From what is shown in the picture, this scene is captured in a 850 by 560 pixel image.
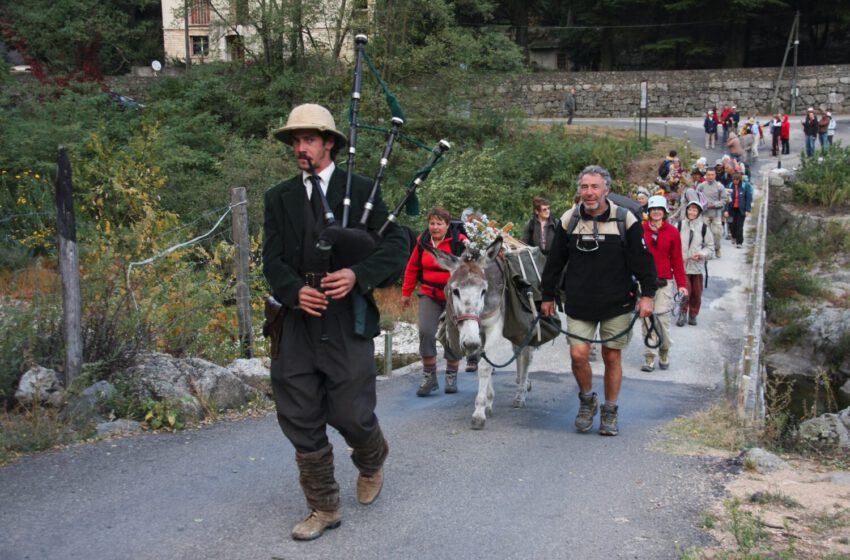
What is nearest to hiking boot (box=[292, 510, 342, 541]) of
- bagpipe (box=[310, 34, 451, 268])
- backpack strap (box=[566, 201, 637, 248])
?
bagpipe (box=[310, 34, 451, 268])

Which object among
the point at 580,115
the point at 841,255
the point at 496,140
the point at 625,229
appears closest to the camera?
the point at 625,229

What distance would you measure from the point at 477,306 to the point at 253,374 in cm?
270

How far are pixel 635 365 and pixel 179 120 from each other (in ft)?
75.0

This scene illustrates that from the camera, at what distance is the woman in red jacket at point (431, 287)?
9984 mm

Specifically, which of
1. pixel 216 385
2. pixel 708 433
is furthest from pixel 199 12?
pixel 708 433

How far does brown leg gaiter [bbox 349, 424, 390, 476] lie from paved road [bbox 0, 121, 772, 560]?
1.01ft

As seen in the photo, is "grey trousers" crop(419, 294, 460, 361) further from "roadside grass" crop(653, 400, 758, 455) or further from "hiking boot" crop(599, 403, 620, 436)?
"roadside grass" crop(653, 400, 758, 455)

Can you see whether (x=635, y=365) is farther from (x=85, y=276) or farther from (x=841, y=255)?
(x=841, y=255)

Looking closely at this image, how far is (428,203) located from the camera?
2362 cm

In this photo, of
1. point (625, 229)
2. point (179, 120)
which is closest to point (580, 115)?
point (179, 120)

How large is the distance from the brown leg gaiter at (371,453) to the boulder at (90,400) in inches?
115

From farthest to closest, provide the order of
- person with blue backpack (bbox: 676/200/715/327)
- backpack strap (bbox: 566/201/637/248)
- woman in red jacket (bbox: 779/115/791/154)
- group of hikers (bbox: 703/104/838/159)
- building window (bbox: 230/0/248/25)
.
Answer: woman in red jacket (bbox: 779/115/791/154), group of hikers (bbox: 703/104/838/159), building window (bbox: 230/0/248/25), person with blue backpack (bbox: 676/200/715/327), backpack strap (bbox: 566/201/637/248)

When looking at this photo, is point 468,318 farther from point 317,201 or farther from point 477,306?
point 317,201

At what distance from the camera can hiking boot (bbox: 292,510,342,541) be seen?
18.6 ft
